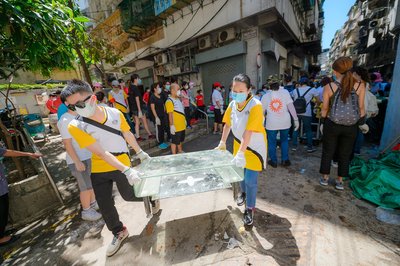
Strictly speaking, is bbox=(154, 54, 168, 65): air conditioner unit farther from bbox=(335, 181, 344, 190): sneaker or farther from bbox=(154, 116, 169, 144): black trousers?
bbox=(335, 181, 344, 190): sneaker

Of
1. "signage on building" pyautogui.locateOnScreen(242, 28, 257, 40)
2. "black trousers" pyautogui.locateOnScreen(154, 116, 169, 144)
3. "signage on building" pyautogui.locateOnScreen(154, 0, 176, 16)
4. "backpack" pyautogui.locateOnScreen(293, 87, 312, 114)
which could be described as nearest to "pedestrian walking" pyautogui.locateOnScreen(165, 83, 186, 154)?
A: "black trousers" pyautogui.locateOnScreen(154, 116, 169, 144)

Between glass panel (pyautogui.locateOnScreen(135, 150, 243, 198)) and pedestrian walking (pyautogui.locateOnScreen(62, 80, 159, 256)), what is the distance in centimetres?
20

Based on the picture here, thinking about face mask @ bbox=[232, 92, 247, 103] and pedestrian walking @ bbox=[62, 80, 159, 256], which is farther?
face mask @ bbox=[232, 92, 247, 103]

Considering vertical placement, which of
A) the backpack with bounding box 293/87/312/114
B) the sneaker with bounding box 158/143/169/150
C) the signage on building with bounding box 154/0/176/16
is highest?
the signage on building with bounding box 154/0/176/16

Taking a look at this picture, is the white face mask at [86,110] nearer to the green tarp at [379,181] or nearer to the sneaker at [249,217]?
the sneaker at [249,217]

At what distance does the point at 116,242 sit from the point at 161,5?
11981mm

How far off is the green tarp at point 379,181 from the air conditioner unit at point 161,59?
38.4 ft

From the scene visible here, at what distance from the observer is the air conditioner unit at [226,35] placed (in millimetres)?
9125

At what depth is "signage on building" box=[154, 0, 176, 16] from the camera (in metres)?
9.93

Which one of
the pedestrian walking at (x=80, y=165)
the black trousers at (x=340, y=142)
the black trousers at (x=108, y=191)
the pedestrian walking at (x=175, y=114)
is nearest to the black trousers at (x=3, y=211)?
the pedestrian walking at (x=80, y=165)

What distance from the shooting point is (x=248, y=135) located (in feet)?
7.00

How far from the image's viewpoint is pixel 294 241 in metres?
2.20

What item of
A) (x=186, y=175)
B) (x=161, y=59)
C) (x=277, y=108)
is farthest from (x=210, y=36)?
(x=186, y=175)

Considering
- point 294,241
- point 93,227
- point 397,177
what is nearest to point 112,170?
point 93,227
